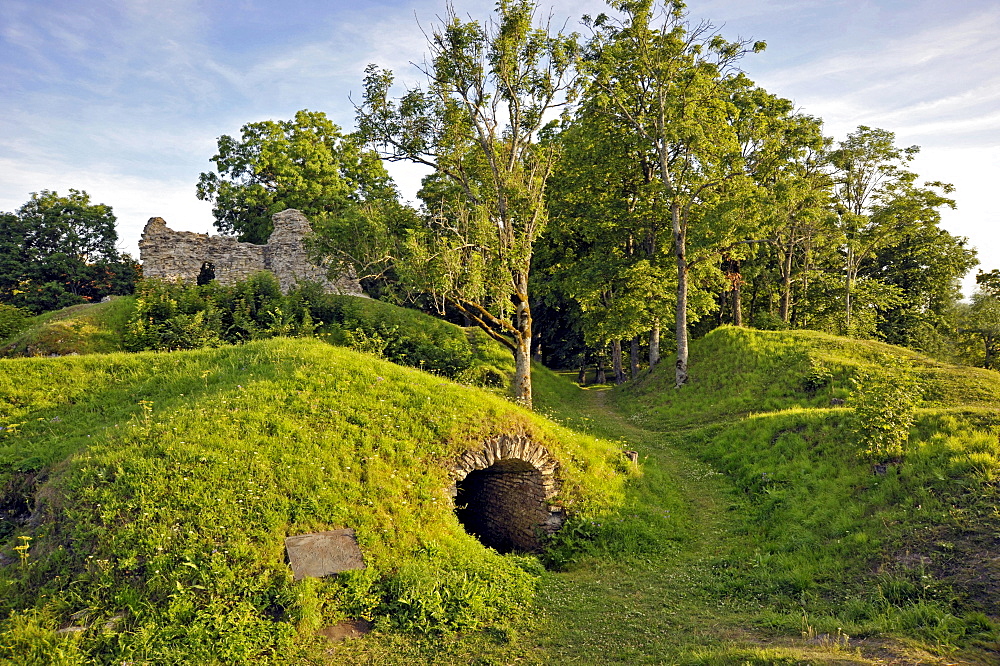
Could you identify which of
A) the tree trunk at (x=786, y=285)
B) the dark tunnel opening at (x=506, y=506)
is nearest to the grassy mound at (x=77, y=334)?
the dark tunnel opening at (x=506, y=506)

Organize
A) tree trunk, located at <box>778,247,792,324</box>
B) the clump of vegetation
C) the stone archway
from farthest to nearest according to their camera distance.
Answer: tree trunk, located at <box>778,247,792,324</box>
the clump of vegetation
the stone archway

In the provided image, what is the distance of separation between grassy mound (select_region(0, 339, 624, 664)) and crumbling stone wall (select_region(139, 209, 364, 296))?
44.5ft

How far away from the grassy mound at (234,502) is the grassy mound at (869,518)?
3.71 metres

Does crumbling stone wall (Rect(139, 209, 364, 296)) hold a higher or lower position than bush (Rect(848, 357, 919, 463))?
higher

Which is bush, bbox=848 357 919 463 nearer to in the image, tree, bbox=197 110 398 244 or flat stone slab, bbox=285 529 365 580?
flat stone slab, bbox=285 529 365 580

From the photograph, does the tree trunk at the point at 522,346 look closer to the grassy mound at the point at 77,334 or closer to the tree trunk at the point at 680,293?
the tree trunk at the point at 680,293

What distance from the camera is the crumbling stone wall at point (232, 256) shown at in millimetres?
25906

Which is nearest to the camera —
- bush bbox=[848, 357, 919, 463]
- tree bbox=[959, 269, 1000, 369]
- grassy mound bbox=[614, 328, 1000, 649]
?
grassy mound bbox=[614, 328, 1000, 649]

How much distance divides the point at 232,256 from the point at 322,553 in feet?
74.3

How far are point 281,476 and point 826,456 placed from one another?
12.0 meters

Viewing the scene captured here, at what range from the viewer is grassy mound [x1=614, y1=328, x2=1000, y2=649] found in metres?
7.29

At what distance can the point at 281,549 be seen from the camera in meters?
8.13

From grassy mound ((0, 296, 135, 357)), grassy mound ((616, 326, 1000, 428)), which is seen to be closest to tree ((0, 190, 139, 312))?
grassy mound ((0, 296, 135, 357))

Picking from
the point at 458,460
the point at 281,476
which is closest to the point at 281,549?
the point at 281,476
